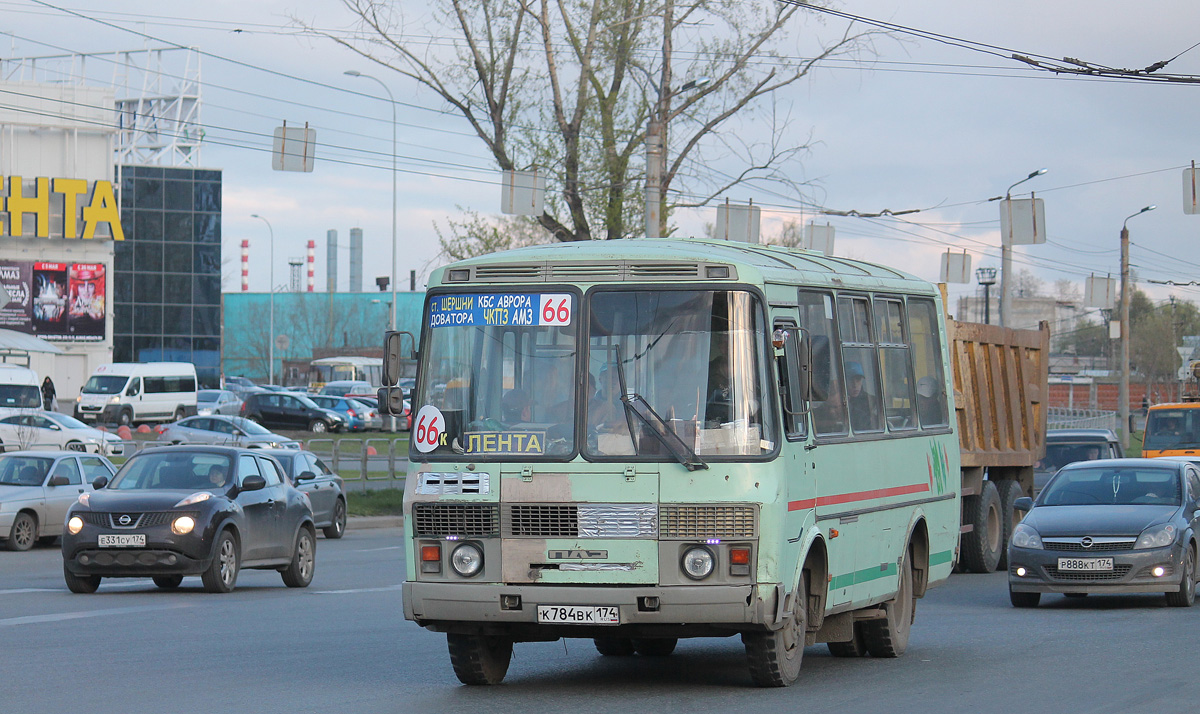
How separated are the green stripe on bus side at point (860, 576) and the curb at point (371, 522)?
21.7m

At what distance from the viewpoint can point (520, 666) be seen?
36.3 feet

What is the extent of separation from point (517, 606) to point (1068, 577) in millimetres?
8462

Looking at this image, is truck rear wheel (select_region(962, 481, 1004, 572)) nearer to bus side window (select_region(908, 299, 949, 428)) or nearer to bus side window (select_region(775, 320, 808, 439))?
bus side window (select_region(908, 299, 949, 428))

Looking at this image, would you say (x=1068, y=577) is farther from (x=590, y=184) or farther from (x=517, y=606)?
(x=590, y=184)

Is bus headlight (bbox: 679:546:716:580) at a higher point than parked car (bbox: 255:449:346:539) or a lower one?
higher

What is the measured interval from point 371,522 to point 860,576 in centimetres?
2276

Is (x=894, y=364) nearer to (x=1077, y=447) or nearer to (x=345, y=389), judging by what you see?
(x=1077, y=447)

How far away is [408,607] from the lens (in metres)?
9.04

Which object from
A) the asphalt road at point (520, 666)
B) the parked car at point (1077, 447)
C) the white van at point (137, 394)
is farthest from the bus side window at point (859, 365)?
the white van at point (137, 394)

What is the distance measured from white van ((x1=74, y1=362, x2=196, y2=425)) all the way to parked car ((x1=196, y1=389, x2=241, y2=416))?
110 cm

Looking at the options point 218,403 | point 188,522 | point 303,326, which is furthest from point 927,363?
point 303,326

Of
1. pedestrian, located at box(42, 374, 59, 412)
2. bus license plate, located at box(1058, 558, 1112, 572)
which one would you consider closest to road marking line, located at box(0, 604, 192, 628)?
bus license plate, located at box(1058, 558, 1112, 572)

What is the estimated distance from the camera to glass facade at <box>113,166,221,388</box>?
82.2 metres

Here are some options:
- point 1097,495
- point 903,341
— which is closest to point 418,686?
point 903,341
